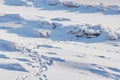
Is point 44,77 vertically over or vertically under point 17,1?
under

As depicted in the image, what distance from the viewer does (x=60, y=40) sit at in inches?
299

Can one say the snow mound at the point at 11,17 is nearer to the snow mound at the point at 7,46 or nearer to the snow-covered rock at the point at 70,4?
the snow mound at the point at 7,46

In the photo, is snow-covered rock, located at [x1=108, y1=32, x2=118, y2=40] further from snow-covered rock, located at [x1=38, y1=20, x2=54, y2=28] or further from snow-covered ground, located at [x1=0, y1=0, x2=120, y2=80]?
snow-covered rock, located at [x1=38, y1=20, x2=54, y2=28]

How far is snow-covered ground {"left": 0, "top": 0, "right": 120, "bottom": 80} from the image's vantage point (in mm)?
6176

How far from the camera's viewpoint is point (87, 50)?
6973mm

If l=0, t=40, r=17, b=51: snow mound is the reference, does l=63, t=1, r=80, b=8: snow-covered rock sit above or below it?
A: above

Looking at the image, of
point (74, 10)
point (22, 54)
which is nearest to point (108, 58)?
point (22, 54)

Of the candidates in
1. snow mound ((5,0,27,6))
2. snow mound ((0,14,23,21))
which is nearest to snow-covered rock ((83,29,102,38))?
snow mound ((0,14,23,21))

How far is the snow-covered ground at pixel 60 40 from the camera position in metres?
6.18

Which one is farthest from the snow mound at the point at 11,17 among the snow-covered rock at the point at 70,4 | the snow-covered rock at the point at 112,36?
the snow-covered rock at the point at 112,36

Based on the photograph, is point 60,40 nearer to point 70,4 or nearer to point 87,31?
point 87,31

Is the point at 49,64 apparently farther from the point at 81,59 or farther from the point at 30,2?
the point at 30,2

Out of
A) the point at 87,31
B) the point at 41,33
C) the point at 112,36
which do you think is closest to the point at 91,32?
the point at 87,31

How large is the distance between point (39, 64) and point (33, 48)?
0.70 meters
